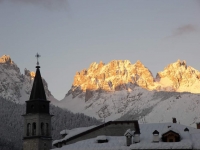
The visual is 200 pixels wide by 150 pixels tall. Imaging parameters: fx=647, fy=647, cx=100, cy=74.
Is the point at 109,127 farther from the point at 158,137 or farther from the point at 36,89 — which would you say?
the point at 36,89

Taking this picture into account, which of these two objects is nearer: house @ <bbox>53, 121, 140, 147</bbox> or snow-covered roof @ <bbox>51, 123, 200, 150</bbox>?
snow-covered roof @ <bbox>51, 123, 200, 150</bbox>

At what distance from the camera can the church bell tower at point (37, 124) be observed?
3809 inches

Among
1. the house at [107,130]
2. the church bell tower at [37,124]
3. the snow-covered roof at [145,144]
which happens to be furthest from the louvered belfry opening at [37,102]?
the snow-covered roof at [145,144]

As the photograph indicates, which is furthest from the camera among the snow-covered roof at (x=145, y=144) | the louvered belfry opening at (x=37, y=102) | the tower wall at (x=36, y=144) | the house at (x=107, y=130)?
the louvered belfry opening at (x=37, y=102)

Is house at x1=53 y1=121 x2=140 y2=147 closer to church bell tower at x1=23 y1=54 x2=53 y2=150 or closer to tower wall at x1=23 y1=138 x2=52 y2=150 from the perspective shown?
tower wall at x1=23 y1=138 x2=52 y2=150

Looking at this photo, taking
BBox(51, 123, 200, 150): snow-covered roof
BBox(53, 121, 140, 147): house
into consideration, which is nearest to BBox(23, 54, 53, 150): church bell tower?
BBox(53, 121, 140, 147): house

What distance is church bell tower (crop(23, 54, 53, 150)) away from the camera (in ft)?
317

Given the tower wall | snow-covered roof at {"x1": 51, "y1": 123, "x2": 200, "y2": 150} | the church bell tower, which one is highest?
the church bell tower

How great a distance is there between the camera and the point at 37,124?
97.6 metres

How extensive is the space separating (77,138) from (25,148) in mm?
13217

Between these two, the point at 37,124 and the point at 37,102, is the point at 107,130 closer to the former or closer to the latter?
the point at 37,124

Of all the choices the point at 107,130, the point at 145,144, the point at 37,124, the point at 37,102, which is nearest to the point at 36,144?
the point at 37,124

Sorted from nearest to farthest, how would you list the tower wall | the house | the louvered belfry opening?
the house → the tower wall → the louvered belfry opening

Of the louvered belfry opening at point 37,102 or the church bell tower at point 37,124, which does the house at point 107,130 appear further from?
the louvered belfry opening at point 37,102
